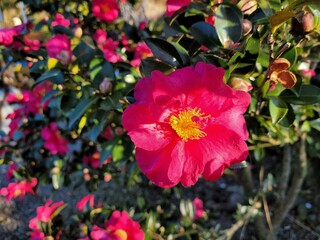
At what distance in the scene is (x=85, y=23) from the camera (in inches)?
72.2

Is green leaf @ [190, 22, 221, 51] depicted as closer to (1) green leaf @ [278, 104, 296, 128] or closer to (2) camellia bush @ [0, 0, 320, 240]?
(2) camellia bush @ [0, 0, 320, 240]

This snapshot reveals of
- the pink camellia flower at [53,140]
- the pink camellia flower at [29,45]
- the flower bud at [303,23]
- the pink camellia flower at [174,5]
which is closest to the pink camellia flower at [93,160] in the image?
the pink camellia flower at [53,140]

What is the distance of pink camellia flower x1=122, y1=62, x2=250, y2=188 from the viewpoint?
27.3 inches

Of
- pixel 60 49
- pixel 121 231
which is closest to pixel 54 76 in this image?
pixel 60 49

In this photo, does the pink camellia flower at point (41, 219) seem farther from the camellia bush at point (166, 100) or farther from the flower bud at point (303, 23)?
the flower bud at point (303, 23)

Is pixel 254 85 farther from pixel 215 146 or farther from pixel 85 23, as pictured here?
pixel 85 23

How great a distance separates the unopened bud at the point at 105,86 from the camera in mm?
1078

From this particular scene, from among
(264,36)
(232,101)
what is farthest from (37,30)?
(232,101)

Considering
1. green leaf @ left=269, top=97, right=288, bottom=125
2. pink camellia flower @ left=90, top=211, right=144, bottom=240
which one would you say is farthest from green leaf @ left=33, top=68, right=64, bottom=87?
green leaf @ left=269, top=97, right=288, bottom=125

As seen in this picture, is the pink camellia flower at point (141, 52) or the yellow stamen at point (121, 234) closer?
the yellow stamen at point (121, 234)

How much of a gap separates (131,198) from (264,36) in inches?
68.3

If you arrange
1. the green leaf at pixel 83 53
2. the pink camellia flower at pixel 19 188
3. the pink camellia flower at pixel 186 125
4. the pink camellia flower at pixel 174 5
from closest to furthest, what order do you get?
1. the pink camellia flower at pixel 186 125
2. the pink camellia flower at pixel 174 5
3. the green leaf at pixel 83 53
4. the pink camellia flower at pixel 19 188

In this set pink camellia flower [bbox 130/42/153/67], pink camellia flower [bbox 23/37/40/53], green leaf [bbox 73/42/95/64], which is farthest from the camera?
pink camellia flower [bbox 23/37/40/53]

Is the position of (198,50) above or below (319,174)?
above
